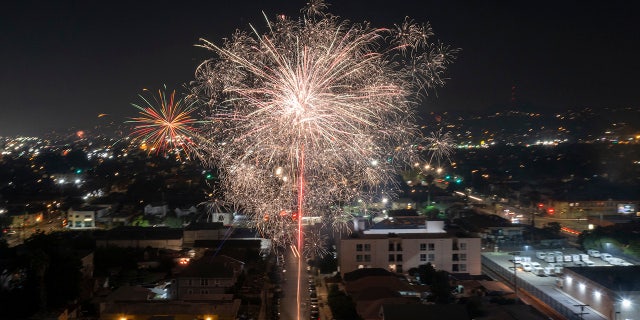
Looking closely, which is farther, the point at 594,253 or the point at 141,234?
the point at 141,234

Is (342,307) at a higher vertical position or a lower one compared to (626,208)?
lower

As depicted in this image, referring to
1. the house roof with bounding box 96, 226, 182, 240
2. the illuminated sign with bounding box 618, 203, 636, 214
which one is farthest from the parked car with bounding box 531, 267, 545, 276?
the illuminated sign with bounding box 618, 203, 636, 214

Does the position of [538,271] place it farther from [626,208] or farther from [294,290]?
[626,208]

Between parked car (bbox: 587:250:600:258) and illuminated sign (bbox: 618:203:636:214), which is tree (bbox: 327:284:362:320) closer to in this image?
parked car (bbox: 587:250:600:258)

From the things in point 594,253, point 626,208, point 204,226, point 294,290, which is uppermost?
point 626,208

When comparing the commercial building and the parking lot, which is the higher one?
the commercial building

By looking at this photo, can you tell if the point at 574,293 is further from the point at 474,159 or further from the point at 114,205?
the point at 474,159

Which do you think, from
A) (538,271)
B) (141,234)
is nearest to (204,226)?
(141,234)

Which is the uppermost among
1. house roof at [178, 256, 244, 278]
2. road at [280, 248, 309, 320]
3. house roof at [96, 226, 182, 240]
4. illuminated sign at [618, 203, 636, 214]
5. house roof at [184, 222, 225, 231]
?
illuminated sign at [618, 203, 636, 214]

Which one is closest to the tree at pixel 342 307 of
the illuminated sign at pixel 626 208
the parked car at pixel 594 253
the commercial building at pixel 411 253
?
the commercial building at pixel 411 253

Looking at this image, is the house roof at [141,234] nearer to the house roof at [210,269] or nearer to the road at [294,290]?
the road at [294,290]

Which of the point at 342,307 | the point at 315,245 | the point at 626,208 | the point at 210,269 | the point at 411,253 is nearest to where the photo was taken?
the point at 342,307
